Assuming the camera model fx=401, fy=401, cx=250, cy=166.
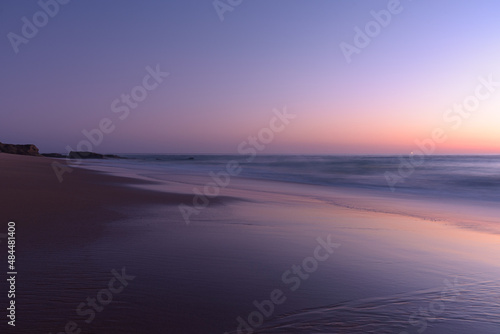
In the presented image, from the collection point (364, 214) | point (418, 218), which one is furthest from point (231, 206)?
point (418, 218)

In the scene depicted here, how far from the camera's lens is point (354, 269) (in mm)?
4559

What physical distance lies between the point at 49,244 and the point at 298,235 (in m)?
3.54

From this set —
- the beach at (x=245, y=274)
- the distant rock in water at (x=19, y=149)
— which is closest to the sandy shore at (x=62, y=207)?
the beach at (x=245, y=274)

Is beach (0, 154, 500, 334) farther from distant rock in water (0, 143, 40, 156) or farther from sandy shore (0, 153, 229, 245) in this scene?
distant rock in water (0, 143, 40, 156)

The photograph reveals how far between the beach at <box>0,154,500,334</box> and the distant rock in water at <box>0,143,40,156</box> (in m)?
49.8

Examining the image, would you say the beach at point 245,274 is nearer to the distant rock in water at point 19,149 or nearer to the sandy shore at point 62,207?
the sandy shore at point 62,207

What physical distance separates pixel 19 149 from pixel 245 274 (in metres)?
58.5

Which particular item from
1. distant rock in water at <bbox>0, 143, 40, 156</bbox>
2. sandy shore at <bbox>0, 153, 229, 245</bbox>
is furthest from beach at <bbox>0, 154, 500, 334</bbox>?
distant rock in water at <bbox>0, 143, 40, 156</bbox>

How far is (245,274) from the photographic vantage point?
421cm

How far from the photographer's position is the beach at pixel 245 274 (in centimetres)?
305

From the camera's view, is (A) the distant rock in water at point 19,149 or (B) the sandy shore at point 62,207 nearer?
(B) the sandy shore at point 62,207

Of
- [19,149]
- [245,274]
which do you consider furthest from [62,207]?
[19,149]

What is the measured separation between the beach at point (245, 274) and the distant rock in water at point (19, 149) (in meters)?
49.8

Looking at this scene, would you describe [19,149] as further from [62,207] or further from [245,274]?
[245,274]
